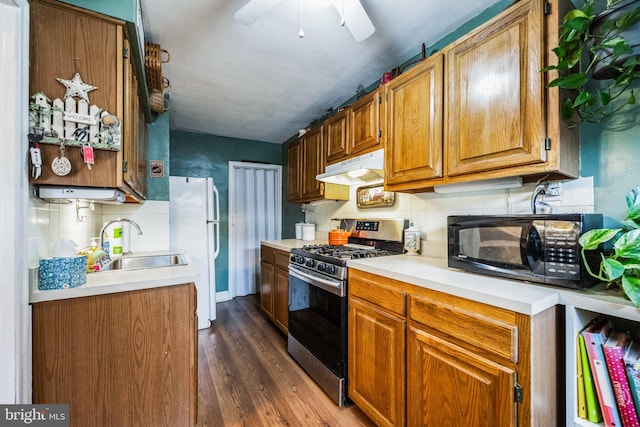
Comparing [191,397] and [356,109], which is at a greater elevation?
[356,109]

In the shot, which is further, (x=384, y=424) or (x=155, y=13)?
(x=155, y=13)

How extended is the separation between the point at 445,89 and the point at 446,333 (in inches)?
48.9

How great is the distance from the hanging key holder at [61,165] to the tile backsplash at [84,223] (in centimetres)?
15

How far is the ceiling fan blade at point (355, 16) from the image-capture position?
1.33 m

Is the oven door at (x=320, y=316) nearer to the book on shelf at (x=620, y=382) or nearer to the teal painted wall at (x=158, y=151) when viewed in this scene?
the book on shelf at (x=620, y=382)

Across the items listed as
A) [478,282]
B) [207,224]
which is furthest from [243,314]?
[478,282]

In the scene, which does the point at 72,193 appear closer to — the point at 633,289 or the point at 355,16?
the point at 355,16

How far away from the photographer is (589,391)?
0.96 m

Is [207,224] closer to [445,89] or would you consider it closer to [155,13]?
[155,13]

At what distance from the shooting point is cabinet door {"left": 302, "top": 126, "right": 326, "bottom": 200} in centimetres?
272

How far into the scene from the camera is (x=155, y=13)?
158cm

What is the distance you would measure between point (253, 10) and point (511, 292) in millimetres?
1653

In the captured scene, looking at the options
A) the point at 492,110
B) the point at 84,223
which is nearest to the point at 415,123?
the point at 492,110

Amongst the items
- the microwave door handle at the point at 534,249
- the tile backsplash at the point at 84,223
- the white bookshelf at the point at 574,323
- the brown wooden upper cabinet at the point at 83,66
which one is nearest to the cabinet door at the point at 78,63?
the brown wooden upper cabinet at the point at 83,66
